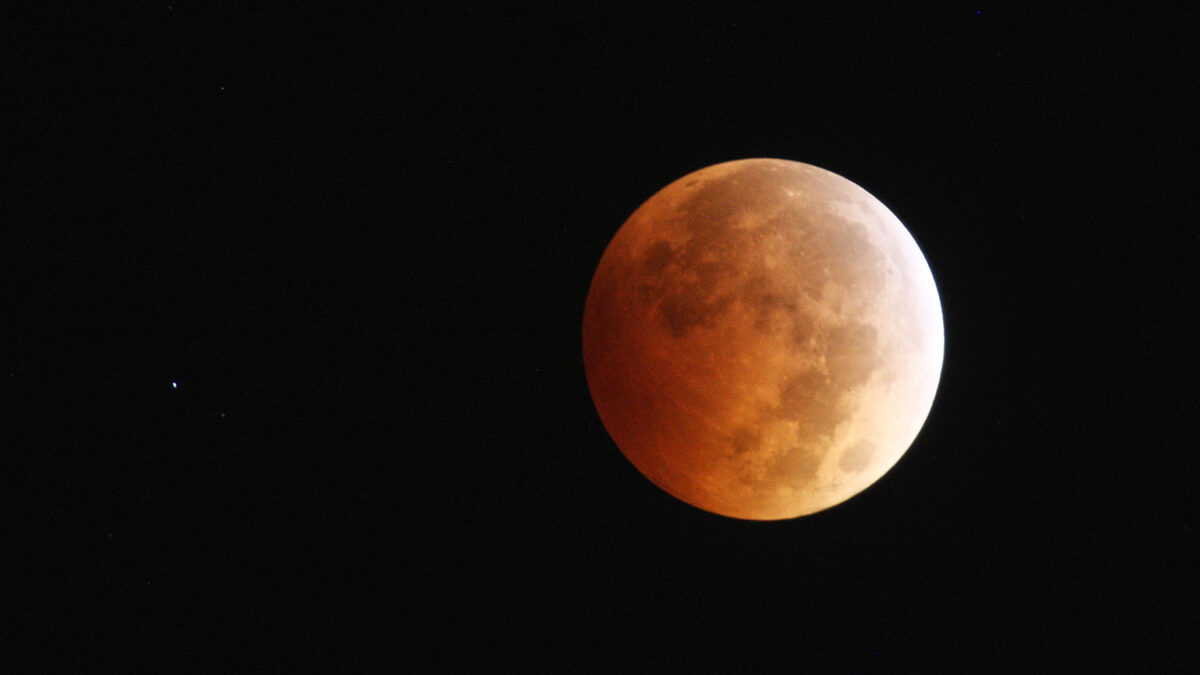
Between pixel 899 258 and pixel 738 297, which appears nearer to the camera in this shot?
pixel 738 297

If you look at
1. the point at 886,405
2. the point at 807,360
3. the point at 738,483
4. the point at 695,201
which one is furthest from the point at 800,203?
the point at 738,483

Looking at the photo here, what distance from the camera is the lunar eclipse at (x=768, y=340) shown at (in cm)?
332

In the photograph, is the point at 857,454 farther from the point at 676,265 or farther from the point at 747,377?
the point at 676,265

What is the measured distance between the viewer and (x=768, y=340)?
329 centimetres

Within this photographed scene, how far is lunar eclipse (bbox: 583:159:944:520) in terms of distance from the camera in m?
3.32

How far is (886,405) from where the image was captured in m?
3.49

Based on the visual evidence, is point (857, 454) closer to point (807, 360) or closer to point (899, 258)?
point (807, 360)

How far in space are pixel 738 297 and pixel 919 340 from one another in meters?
0.94

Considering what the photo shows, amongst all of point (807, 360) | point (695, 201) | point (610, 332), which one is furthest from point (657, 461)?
point (695, 201)

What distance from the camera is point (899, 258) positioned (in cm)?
362

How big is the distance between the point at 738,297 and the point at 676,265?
13.3 inches

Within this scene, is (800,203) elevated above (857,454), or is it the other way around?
(800,203)

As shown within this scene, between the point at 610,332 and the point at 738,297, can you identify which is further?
the point at 610,332

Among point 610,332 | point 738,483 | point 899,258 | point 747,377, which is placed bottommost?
point 738,483
